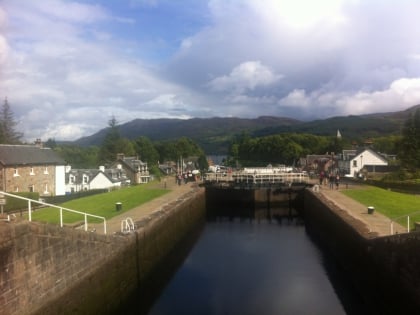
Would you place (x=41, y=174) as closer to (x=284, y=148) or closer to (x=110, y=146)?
(x=110, y=146)

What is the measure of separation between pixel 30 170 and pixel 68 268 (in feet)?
105

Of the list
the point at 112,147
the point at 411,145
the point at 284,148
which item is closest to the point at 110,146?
the point at 112,147

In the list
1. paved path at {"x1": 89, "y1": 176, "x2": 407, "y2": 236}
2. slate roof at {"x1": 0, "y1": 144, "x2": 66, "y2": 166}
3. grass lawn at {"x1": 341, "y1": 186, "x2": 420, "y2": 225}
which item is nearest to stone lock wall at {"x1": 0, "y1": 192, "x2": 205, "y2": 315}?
paved path at {"x1": 89, "y1": 176, "x2": 407, "y2": 236}

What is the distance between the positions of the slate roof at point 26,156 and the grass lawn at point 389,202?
29.8 metres

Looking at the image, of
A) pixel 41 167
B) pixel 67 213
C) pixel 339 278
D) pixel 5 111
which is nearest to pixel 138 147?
pixel 5 111

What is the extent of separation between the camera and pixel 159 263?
24141mm

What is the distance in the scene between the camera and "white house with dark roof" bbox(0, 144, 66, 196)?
130 feet

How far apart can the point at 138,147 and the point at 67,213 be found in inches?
3612

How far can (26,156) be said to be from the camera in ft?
140

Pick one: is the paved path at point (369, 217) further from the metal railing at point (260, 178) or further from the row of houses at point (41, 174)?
the row of houses at point (41, 174)

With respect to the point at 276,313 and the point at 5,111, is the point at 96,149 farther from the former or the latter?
the point at 276,313

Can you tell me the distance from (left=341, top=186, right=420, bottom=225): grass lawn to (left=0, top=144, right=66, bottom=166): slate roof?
29.8m

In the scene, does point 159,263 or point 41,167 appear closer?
point 159,263

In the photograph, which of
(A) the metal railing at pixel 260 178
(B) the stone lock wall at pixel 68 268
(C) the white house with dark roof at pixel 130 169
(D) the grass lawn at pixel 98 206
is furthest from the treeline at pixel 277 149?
(B) the stone lock wall at pixel 68 268
